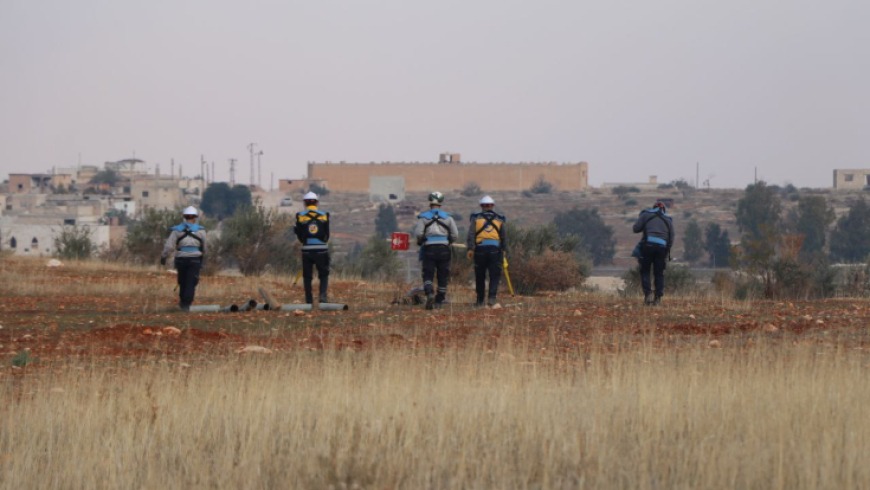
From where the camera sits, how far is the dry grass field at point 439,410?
963 centimetres

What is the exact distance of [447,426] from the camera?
10797 mm

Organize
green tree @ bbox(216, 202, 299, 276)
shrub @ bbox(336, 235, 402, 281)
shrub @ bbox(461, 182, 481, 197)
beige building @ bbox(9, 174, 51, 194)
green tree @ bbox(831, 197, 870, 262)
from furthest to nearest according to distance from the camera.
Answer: beige building @ bbox(9, 174, 51, 194) < shrub @ bbox(461, 182, 481, 197) < green tree @ bbox(831, 197, 870, 262) < shrub @ bbox(336, 235, 402, 281) < green tree @ bbox(216, 202, 299, 276)

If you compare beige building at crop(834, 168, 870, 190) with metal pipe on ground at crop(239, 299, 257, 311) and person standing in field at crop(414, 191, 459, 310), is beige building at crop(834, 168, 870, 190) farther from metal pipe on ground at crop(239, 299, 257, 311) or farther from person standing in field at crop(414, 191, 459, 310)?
metal pipe on ground at crop(239, 299, 257, 311)

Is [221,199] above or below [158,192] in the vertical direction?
below

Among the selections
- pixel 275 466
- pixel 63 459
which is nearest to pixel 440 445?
pixel 275 466

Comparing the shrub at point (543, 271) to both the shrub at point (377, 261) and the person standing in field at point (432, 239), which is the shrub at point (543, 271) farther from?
the shrub at point (377, 261)

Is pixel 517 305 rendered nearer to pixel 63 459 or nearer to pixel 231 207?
pixel 63 459

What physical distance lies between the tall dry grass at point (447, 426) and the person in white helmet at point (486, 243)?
8859 millimetres

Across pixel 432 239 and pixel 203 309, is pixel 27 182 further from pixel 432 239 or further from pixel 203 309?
pixel 432 239

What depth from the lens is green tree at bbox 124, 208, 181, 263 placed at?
46.0 meters

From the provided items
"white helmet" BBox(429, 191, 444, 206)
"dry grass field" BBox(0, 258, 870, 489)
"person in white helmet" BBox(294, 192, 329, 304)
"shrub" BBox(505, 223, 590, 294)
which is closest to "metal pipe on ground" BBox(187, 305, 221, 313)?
"person in white helmet" BBox(294, 192, 329, 304)

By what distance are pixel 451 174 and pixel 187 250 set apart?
5733 inches

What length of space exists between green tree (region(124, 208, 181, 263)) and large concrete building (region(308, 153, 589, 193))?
11586 cm

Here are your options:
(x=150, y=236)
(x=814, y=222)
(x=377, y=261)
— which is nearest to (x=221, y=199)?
(x=814, y=222)
